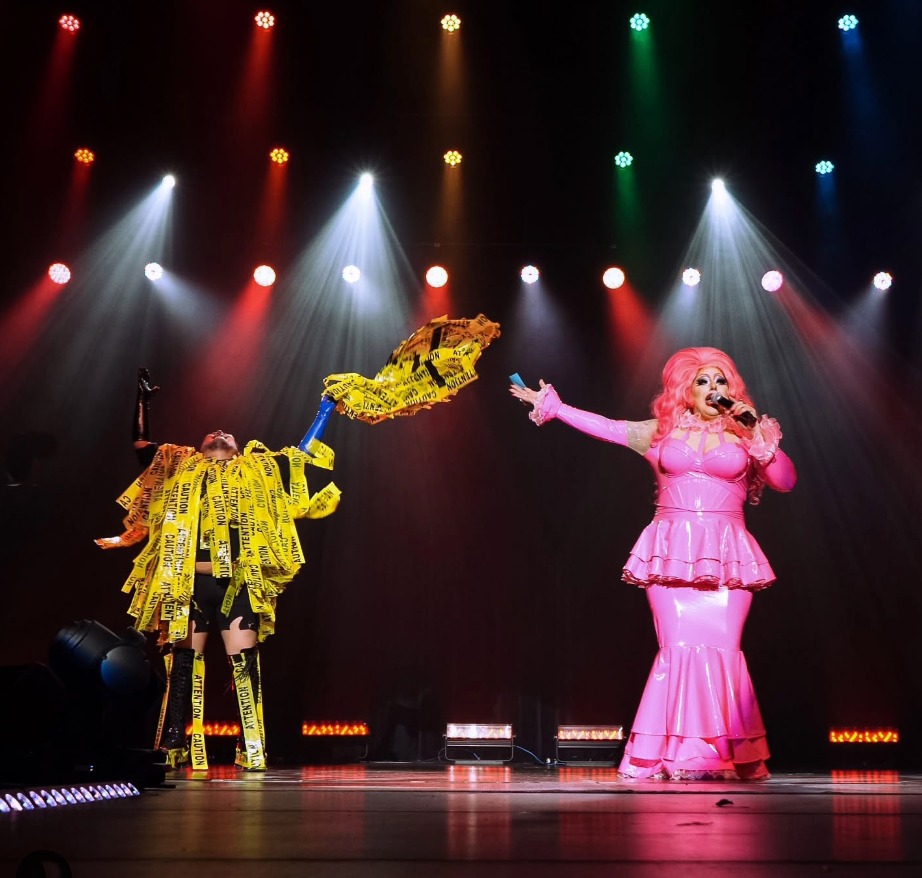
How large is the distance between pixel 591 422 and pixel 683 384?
45 cm

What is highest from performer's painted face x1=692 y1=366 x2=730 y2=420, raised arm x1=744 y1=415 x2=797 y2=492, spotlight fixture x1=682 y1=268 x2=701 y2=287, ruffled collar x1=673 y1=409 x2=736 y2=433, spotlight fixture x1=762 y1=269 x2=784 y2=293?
spotlight fixture x1=682 y1=268 x2=701 y2=287

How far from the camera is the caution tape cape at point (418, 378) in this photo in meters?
5.31

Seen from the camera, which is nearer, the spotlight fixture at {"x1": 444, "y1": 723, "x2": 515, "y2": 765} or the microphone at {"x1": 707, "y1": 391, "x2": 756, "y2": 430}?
the microphone at {"x1": 707, "y1": 391, "x2": 756, "y2": 430}

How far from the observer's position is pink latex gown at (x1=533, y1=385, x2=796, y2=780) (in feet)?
15.4

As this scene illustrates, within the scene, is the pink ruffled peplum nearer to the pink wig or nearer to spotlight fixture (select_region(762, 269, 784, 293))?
the pink wig

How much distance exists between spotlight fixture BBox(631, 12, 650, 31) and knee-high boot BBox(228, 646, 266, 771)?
15.9 ft

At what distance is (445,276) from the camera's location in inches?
307

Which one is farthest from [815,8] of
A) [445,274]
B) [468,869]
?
[468,869]

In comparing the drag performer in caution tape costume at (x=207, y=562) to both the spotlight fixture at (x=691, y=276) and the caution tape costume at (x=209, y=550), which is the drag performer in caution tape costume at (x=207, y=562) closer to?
the caution tape costume at (x=209, y=550)

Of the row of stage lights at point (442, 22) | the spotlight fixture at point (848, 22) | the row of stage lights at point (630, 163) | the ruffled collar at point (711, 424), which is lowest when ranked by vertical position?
the ruffled collar at point (711, 424)

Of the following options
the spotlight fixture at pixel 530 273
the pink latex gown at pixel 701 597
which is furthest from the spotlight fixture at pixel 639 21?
the pink latex gown at pixel 701 597

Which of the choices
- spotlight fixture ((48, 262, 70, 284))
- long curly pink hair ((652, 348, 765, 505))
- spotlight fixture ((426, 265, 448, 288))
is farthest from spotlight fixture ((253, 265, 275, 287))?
long curly pink hair ((652, 348, 765, 505))

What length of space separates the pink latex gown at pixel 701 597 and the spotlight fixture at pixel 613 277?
2.94 metres

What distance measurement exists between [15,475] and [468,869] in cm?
672
